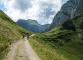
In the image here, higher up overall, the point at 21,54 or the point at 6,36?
the point at 6,36

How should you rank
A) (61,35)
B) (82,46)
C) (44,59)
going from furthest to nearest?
(61,35), (82,46), (44,59)

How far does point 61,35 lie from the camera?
625 feet

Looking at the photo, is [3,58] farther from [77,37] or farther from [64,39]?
[77,37]

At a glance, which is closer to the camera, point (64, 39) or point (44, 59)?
point (44, 59)

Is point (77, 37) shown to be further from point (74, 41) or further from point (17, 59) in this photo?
point (17, 59)

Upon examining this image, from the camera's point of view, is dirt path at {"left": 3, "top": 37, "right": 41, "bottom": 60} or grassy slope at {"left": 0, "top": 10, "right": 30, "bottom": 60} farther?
grassy slope at {"left": 0, "top": 10, "right": 30, "bottom": 60}

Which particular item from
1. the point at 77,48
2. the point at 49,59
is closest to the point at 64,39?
the point at 77,48

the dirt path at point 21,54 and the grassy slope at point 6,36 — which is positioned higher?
the grassy slope at point 6,36

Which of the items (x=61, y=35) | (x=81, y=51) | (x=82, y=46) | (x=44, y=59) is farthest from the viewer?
(x=61, y=35)

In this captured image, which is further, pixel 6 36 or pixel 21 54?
pixel 6 36

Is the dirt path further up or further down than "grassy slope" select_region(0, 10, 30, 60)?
further down

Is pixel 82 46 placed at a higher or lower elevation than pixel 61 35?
lower

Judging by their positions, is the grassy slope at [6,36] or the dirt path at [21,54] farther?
the grassy slope at [6,36]

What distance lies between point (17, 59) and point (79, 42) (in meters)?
156
